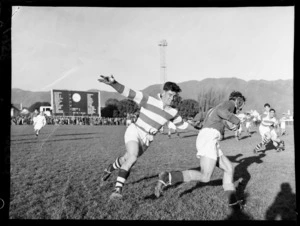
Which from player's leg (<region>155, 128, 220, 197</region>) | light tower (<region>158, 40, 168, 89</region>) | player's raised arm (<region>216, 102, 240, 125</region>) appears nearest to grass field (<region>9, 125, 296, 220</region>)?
player's leg (<region>155, 128, 220, 197</region>)

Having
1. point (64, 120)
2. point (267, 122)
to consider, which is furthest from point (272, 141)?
point (64, 120)

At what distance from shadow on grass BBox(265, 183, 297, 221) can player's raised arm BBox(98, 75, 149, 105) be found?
79.4 inches

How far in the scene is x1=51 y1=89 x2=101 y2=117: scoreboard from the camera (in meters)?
3.96

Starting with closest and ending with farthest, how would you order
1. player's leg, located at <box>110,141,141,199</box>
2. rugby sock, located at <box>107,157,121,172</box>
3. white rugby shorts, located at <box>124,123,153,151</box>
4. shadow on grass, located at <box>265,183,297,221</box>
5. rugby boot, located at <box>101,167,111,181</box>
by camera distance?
shadow on grass, located at <box>265,183,297,221</box>, player's leg, located at <box>110,141,141,199</box>, white rugby shorts, located at <box>124,123,153,151</box>, rugby sock, located at <box>107,157,121,172</box>, rugby boot, located at <box>101,167,111,181</box>

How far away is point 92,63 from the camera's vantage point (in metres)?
3.92

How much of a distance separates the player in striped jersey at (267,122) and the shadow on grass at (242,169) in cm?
33

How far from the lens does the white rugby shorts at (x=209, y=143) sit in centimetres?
367

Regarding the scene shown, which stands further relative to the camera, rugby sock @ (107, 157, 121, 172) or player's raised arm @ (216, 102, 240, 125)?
Result: rugby sock @ (107, 157, 121, 172)

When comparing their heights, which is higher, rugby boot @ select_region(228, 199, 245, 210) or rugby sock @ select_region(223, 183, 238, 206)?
rugby sock @ select_region(223, 183, 238, 206)

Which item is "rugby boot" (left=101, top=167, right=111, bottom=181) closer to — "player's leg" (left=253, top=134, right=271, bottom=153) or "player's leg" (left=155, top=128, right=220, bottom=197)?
"player's leg" (left=155, top=128, right=220, bottom=197)

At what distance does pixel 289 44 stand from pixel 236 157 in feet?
5.43

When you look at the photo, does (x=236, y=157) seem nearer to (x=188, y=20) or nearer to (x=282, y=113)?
(x=282, y=113)

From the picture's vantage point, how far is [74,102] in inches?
159

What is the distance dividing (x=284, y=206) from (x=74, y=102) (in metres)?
2.96
